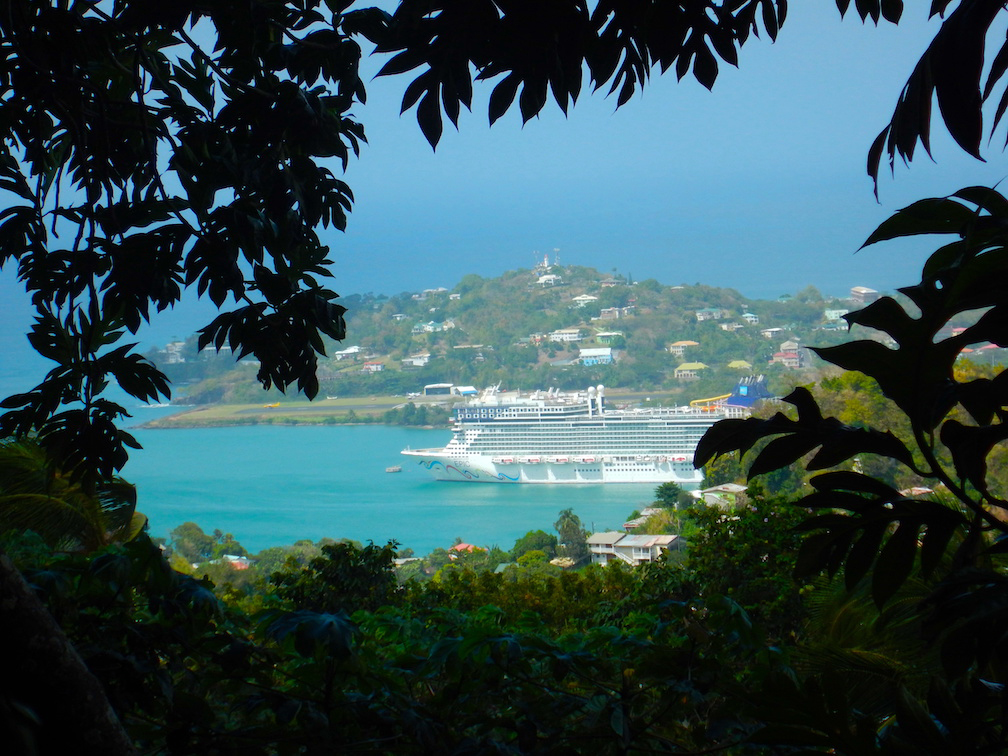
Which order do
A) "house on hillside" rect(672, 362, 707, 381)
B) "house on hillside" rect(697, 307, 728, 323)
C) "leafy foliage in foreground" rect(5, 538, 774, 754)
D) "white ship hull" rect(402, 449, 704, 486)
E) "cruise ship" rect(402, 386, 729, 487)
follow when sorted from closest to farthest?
"leafy foliage in foreground" rect(5, 538, 774, 754)
"cruise ship" rect(402, 386, 729, 487)
"white ship hull" rect(402, 449, 704, 486)
"house on hillside" rect(672, 362, 707, 381)
"house on hillside" rect(697, 307, 728, 323)

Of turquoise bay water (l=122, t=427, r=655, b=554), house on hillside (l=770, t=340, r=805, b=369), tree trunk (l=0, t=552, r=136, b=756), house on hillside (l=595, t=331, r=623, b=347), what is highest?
house on hillside (l=595, t=331, r=623, b=347)

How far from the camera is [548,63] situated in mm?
575

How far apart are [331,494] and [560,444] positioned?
264 centimetres

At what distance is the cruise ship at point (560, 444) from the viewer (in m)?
8.22

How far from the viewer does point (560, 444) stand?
332 inches

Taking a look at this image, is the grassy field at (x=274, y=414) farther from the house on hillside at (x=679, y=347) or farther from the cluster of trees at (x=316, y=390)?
the cluster of trees at (x=316, y=390)

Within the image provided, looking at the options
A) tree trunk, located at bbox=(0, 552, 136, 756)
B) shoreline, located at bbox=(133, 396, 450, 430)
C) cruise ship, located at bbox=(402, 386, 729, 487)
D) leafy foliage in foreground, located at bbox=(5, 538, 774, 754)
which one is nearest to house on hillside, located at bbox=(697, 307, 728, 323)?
cruise ship, located at bbox=(402, 386, 729, 487)

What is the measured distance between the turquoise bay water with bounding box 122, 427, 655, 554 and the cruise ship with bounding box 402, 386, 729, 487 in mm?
197

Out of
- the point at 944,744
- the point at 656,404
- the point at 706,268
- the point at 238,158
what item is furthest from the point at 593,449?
the point at 706,268

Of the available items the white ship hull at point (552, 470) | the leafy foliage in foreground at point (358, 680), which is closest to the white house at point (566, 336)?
the white ship hull at point (552, 470)

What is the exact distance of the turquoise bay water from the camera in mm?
7039

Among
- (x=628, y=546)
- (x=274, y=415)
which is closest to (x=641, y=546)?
(x=628, y=546)

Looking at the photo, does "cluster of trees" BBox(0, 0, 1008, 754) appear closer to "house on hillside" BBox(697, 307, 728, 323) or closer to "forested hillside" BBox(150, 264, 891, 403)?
"forested hillside" BBox(150, 264, 891, 403)

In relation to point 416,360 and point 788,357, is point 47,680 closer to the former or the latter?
point 416,360
